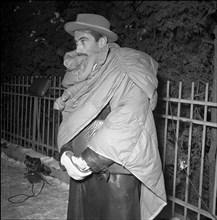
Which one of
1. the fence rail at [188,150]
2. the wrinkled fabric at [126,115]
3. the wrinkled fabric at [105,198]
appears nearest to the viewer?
the wrinkled fabric at [126,115]

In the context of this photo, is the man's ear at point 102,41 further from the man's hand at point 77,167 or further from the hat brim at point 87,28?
the man's hand at point 77,167

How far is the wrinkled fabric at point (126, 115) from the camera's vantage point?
1704 mm

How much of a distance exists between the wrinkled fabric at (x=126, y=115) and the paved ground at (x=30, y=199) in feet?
7.00

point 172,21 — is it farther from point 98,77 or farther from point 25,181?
point 25,181

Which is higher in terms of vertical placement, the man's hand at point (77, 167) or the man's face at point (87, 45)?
the man's face at point (87, 45)

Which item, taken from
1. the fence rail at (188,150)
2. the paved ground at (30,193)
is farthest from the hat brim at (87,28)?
the paved ground at (30,193)

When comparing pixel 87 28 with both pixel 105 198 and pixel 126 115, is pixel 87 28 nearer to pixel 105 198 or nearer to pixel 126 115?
pixel 126 115

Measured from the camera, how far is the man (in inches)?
67.5

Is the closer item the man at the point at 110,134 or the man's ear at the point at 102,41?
the man at the point at 110,134

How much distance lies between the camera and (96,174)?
194 cm

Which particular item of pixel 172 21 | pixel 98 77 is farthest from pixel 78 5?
pixel 98 77

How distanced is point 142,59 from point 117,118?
41cm

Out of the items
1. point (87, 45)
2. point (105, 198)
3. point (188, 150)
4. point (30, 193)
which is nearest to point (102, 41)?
point (87, 45)

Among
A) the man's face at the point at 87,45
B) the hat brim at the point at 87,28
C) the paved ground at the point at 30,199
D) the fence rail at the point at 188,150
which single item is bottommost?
the paved ground at the point at 30,199
